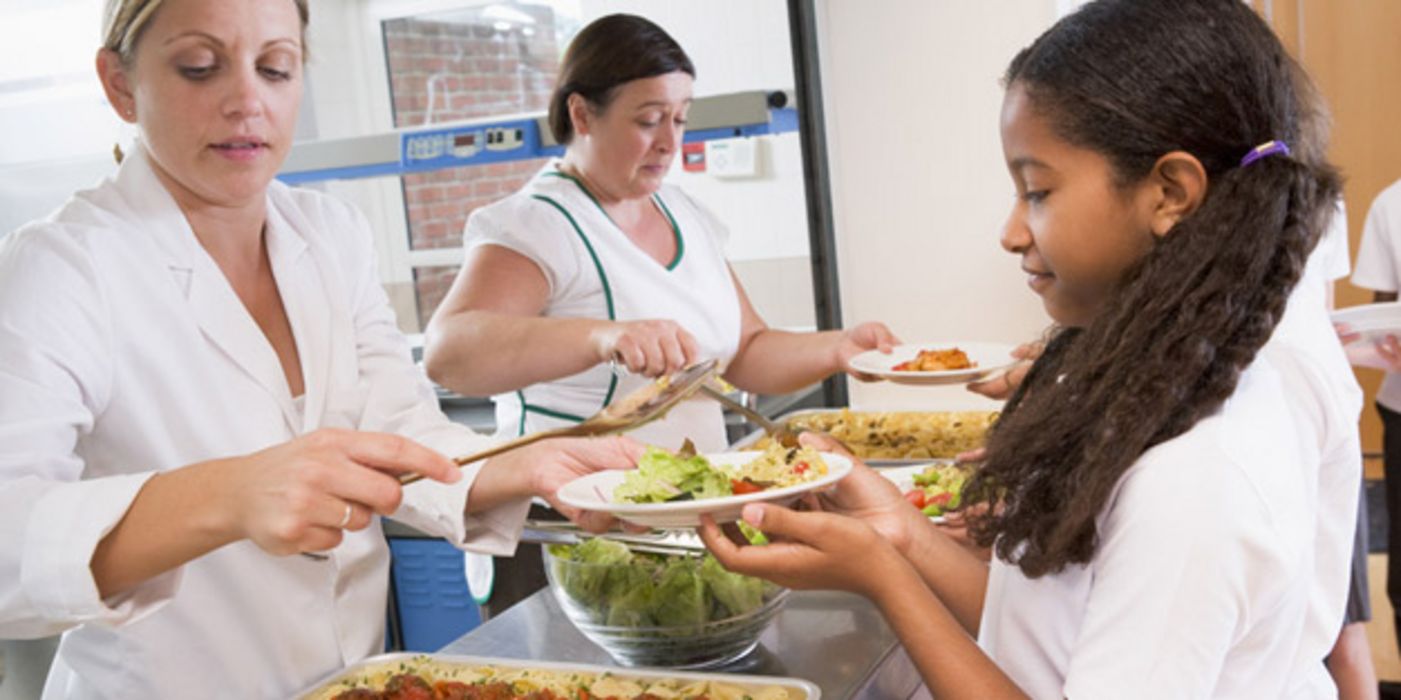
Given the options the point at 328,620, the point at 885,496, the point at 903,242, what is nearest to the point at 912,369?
the point at 885,496

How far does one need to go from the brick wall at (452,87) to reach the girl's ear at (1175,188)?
3470 mm

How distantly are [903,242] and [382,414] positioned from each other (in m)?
2.56

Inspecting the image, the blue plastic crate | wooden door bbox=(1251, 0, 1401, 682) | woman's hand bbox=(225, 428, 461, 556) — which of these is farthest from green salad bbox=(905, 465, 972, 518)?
wooden door bbox=(1251, 0, 1401, 682)

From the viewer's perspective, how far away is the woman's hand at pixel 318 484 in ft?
3.45

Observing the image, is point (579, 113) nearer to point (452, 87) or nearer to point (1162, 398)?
point (1162, 398)

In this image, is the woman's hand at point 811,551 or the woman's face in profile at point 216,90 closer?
the woman's hand at point 811,551

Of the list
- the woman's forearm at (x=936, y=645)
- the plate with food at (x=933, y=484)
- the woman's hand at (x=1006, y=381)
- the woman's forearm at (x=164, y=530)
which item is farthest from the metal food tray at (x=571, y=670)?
the woman's hand at (x=1006, y=381)

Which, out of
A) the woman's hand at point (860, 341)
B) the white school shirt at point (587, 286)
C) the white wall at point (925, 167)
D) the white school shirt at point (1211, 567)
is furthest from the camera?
the white wall at point (925, 167)

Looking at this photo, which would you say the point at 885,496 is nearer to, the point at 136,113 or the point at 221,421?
the point at 221,421

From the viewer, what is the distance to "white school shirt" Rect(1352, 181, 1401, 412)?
3.02 m

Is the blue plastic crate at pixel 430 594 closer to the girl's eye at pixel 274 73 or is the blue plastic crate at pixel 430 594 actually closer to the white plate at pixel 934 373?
the white plate at pixel 934 373

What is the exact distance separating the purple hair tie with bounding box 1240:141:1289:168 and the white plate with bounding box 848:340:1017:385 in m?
1.16

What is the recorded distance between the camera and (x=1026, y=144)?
1.13 m

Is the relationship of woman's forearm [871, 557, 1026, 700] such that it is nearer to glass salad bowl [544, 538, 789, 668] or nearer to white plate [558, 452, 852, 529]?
white plate [558, 452, 852, 529]
